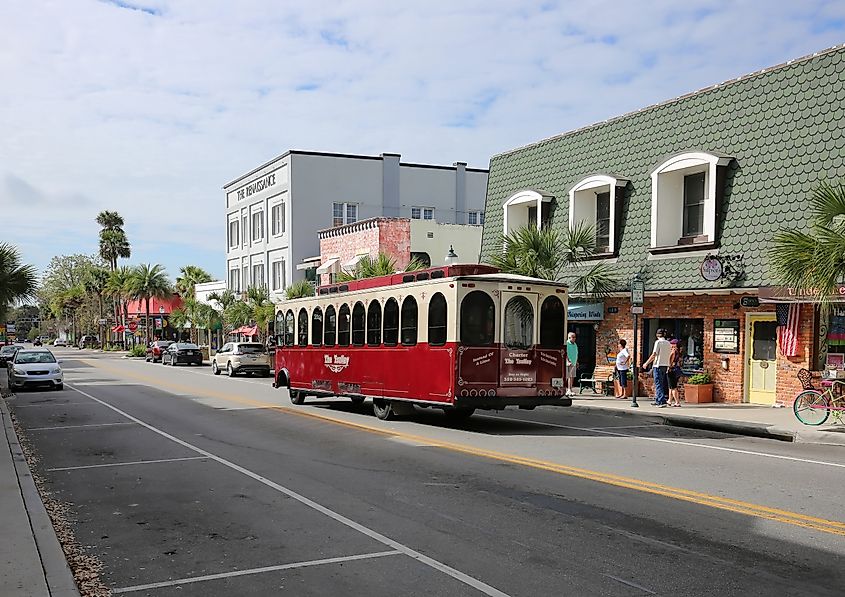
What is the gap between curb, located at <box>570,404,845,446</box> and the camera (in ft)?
49.2

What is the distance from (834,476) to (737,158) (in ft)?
38.0

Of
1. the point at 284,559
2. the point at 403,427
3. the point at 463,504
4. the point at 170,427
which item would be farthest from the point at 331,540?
the point at 170,427

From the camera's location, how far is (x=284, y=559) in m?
7.18

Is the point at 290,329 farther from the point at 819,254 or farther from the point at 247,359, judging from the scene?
the point at 247,359

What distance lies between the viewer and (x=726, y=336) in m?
21.0

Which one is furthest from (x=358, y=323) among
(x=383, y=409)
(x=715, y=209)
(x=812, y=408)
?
(x=812, y=408)

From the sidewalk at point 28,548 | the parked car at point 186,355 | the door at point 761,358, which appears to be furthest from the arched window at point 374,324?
the parked car at point 186,355

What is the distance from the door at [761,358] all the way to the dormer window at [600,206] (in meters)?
5.10

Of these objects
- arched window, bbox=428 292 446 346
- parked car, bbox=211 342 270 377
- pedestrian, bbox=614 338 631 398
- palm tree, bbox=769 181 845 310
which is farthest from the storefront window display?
parked car, bbox=211 342 270 377

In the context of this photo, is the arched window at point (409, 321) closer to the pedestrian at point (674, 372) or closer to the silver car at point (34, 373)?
the pedestrian at point (674, 372)

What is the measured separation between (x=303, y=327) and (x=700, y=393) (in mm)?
10760

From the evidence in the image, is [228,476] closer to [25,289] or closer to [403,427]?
[403,427]

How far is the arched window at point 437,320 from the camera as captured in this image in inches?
638

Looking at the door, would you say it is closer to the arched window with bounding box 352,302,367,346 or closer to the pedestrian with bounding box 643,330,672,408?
the pedestrian with bounding box 643,330,672,408
